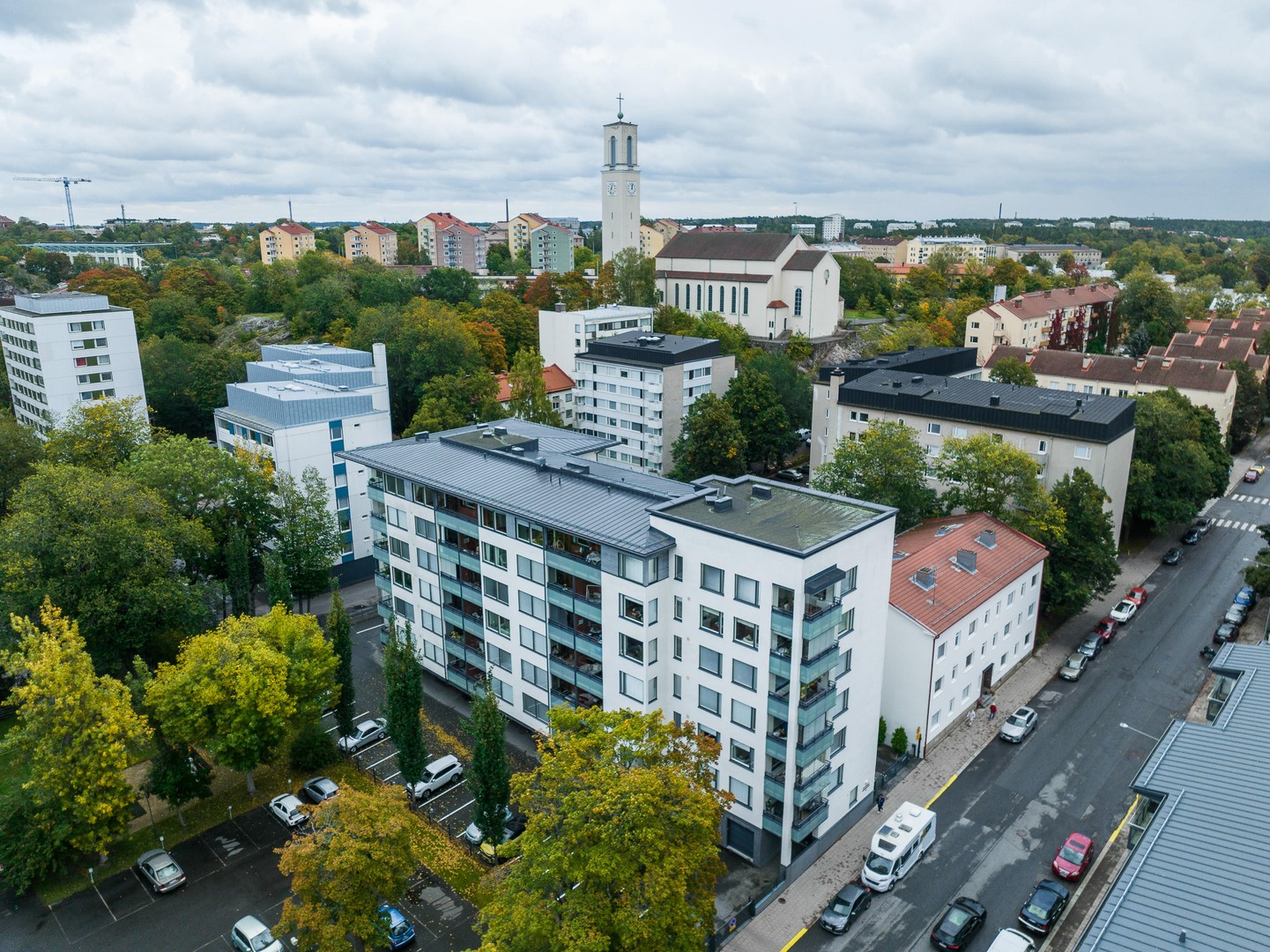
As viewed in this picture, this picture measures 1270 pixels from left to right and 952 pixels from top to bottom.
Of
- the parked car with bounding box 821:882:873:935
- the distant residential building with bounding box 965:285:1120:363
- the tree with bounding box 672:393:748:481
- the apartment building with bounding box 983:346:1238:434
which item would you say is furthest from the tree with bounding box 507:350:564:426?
the distant residential building with bounding box 965:285:1120:363

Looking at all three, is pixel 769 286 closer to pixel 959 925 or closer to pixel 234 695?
pixel 234 695

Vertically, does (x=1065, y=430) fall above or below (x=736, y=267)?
below

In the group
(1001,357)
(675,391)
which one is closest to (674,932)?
(675,391)

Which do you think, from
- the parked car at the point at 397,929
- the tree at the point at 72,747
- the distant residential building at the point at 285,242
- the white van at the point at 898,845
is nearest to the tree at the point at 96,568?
the tree at the point at 72,747

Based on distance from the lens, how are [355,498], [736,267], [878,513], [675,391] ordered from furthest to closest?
[736,267] < [675,391] < [355,498] < [878,513]

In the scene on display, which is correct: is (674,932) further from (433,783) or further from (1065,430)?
(1065,430)

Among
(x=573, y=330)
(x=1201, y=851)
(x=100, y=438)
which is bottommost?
(x=1201, y=851)

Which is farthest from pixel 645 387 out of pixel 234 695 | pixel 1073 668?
pixel 234 695
